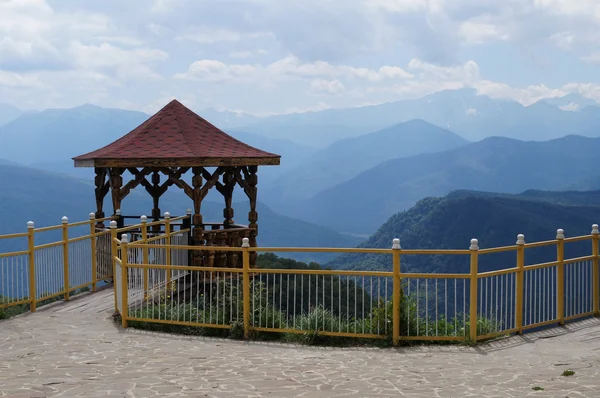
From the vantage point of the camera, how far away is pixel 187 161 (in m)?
15.9

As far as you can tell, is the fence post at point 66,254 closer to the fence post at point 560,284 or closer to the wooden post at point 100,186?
the wooden post at point 100,186

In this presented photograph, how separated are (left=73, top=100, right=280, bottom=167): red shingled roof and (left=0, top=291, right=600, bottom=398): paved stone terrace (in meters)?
5.92

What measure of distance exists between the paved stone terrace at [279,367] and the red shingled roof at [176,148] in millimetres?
5923

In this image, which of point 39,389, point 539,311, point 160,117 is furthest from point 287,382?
point 160,117

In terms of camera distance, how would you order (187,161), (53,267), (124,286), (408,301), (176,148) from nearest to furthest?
(408,301) < (124,286) < (53,267) < (187,161) < (176,148)

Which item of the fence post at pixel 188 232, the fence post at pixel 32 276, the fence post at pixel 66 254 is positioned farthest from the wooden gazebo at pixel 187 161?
the fence post at pixel 32 276

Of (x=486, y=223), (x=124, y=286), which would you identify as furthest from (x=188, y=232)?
(x=486, y=223)

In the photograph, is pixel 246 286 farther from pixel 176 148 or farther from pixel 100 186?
pixel 100 186

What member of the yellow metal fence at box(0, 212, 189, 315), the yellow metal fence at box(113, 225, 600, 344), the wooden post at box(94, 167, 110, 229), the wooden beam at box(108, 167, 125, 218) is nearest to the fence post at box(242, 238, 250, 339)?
the yellow metal fence at box(113, 225, 600, 344)

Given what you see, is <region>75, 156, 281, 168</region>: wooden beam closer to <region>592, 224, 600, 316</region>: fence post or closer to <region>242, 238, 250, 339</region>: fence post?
<region>242, 238, 250, 339</region>: fence post

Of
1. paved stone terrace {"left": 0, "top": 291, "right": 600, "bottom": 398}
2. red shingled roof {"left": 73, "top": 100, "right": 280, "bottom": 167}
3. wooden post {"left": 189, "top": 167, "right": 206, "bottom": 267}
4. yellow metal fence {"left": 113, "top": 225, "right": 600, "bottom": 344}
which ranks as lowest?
paved stone terrace {"left": 0, "top": 291, "right": 600, "bottom": 398}

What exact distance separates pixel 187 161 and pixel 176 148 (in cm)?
95

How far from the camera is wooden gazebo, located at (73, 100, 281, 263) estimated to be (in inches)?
631

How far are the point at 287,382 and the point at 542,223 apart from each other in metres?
98.7
